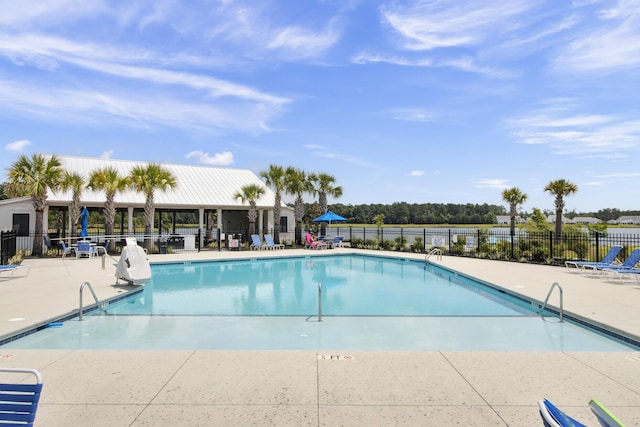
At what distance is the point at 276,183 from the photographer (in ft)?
77.2

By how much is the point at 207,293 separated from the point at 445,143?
1887 centimetres

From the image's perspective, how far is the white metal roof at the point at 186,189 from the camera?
2077cm

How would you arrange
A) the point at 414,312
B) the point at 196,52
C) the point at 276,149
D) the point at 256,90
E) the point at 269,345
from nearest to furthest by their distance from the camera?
1. the point at 269,345
2. the point at 414,312
3. the point at 196,52
4. the point at 256,90
5. the point at 276,149

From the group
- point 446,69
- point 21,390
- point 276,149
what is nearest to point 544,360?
point 21,390

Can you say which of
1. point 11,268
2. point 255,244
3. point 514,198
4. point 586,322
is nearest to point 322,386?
point 586,322

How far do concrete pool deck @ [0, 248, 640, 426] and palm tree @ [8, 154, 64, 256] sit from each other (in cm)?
1401

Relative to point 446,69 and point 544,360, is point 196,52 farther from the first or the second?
point 544,360

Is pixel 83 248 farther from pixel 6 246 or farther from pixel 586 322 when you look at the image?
pixel 586 322

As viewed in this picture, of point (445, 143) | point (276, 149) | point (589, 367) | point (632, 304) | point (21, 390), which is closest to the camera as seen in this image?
point (21, 390)

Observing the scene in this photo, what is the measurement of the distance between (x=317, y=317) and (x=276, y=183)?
16.7m

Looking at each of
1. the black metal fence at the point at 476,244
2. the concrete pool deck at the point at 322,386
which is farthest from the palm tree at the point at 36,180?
the concrete pool deck at the point at 322,386

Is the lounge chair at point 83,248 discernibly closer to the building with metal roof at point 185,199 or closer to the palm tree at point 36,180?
the palm tree at point 36,180

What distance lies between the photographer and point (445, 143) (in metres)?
24.9

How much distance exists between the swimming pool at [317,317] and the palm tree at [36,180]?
7.17 metres
